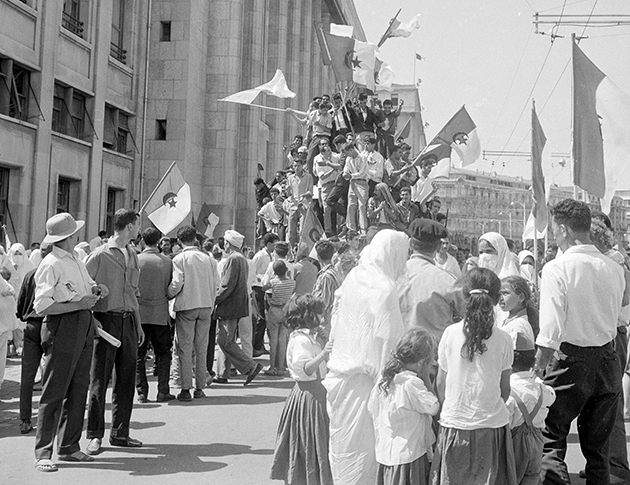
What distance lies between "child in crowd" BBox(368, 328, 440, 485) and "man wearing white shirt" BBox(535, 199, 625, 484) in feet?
3.17

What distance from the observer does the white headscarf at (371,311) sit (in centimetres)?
448

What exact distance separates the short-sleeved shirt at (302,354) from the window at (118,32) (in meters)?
22.1

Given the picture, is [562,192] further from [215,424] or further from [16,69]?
[215,424]

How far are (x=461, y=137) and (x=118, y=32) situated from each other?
1436cm

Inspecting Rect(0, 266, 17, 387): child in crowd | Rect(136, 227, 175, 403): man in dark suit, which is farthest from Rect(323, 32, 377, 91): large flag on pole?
Rect(0, 266, 17, 387): child in crowd

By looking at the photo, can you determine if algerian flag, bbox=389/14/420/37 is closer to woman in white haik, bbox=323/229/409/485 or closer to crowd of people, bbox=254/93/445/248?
crowd of people, bbox=254/93/445/248

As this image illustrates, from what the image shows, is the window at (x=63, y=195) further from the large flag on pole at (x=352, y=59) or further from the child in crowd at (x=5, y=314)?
the child in crowd at (x=5, y=314)

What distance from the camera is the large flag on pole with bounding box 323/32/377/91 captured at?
60.8 feet

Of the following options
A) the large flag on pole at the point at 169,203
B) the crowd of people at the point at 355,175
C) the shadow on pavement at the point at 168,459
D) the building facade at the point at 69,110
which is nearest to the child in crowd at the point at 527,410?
the shadow on pavement at the point at 168,459

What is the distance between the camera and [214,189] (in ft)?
98.1

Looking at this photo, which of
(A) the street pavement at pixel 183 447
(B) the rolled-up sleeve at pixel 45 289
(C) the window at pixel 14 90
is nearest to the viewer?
(A) the street pavement at pixel 183 447

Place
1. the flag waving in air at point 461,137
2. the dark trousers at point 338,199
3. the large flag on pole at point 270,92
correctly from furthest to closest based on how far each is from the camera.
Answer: the large flag on pole at point 270,92
the dark trousers at point 338,199
the flag waving in air at point 461,137

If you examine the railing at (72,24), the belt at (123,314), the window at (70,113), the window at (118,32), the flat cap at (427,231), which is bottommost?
the belt at (123,314)

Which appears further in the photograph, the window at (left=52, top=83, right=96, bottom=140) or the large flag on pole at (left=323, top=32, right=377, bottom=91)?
the window at (left=52, top=83, right=96, bottom=140)
